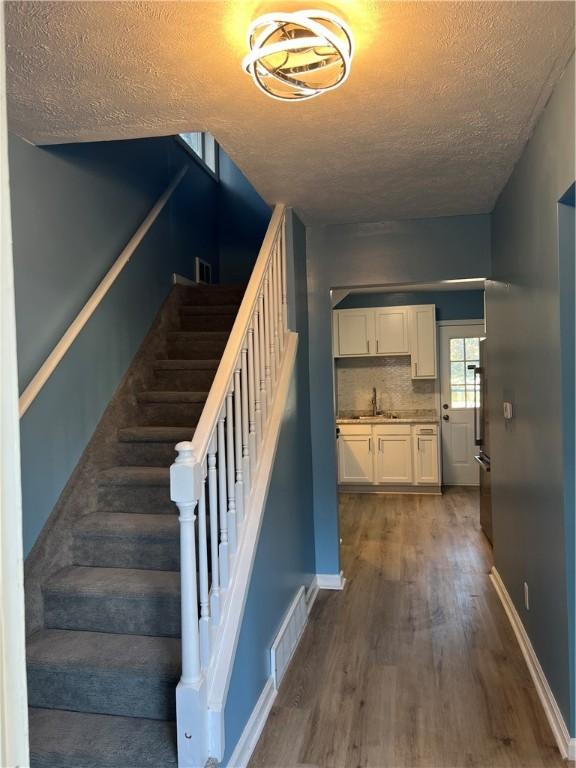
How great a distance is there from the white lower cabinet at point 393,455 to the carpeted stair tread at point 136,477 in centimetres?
418

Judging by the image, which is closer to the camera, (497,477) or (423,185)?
(423,185)

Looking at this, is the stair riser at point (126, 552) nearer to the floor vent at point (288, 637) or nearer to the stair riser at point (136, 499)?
the stair riser at point (136, 499)

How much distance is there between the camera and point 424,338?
264 inches

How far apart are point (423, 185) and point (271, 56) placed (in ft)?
5.30

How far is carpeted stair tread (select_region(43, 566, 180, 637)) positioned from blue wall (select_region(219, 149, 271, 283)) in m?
3.81

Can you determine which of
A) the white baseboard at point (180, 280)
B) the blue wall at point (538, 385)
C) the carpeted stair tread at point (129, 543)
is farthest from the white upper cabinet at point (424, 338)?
the carpeted stair tread at point (129, 543)

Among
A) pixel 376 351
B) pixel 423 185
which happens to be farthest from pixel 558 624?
pixel 376 351

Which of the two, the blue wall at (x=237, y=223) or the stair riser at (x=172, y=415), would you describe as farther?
the blue wall at (x=237, y=223)

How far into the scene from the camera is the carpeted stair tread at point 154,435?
3018mm

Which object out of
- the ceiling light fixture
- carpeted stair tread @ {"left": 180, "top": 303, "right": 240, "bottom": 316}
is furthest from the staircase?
the ceiling light fixture

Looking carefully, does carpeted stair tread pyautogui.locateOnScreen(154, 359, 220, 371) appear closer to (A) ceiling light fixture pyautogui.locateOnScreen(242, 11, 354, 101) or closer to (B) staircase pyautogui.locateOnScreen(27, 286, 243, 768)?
(B) staircase pyautogui.locateOnScreen(27, 286, 243, 768)

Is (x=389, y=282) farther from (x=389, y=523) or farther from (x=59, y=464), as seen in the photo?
(x=389, y=523)

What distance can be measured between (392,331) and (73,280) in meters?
4.68

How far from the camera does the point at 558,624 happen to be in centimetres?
208
